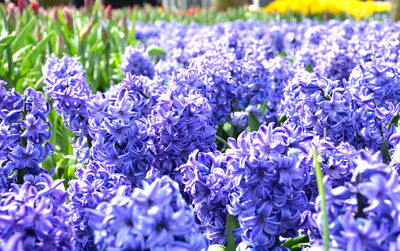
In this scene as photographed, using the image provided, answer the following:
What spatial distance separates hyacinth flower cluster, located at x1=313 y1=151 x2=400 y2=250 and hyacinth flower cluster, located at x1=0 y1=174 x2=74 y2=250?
2.32 feet

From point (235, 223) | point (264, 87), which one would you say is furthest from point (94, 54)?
point (235, 223)

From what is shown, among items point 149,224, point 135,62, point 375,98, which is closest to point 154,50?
point 135,62

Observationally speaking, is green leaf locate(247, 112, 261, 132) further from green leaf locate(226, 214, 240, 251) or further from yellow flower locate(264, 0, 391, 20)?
yellow flower locate(264, 0, 391, 20)

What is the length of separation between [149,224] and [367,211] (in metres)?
0.53

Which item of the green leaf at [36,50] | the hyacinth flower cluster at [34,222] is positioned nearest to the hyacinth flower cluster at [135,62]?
the green leaf at [36,50]

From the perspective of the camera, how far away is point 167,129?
1695 millimetres

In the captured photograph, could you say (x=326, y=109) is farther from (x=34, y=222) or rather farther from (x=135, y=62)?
(x=135, y=62)

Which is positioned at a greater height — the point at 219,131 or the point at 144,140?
the point at 144,140

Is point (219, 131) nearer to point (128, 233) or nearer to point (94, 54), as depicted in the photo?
point (128, 233)

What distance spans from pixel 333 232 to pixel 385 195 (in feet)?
0.52

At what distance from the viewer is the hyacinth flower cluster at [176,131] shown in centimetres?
173

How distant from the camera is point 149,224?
1.01 meters

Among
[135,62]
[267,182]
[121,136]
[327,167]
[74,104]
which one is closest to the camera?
[267,182]

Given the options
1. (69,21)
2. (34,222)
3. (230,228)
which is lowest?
(230,228)
